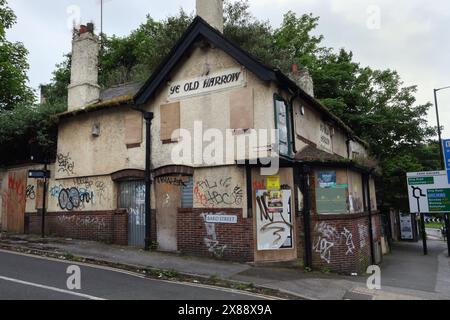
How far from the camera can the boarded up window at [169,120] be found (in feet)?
43.5

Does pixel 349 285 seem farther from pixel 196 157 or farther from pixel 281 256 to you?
pixel 196 157

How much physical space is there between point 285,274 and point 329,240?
197 centimetres

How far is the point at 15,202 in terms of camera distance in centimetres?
1677

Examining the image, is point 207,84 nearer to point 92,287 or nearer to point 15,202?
point 92,287

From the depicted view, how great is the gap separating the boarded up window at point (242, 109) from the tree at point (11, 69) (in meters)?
15.4

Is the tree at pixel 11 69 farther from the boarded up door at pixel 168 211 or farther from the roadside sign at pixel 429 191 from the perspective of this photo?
the roadside sign at pixel 429 191

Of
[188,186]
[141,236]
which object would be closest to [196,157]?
[188,186]

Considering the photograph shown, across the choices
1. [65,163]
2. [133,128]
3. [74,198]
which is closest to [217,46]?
[133,128]

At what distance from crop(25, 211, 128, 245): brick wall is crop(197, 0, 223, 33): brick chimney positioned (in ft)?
25.9

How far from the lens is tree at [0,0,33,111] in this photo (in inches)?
832

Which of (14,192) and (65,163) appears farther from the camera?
(14,192)

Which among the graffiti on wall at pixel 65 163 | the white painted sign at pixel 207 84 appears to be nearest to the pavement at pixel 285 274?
the graffiti on wall at pixel 65 163

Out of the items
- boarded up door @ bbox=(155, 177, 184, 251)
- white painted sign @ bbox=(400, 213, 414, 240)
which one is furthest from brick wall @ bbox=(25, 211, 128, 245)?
white painted sign @ bbox=(400, 213, 414, 240)
